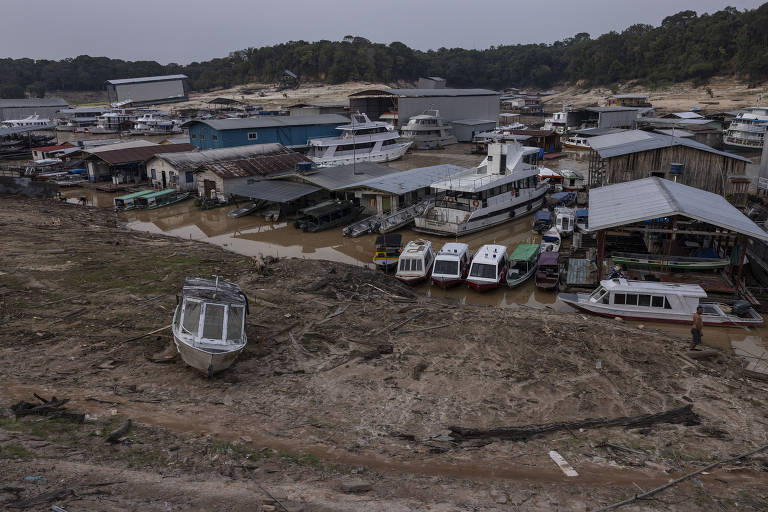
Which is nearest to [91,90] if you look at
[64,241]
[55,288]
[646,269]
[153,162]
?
[153,162]

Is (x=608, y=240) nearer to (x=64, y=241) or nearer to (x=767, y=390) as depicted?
(x=767, y=390)

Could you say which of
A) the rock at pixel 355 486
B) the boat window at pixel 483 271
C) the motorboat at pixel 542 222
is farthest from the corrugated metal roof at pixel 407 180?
the rock at pixel 355 486

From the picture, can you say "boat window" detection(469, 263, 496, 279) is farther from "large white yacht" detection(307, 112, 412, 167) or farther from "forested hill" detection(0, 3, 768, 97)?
"forested hill" detection(0, 3, 768, 97)

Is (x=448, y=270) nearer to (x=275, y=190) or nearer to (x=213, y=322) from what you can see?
→ (x=213, y=322)

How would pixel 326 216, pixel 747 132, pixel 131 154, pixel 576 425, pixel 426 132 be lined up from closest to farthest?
1. pixel 576 425
2. pixel 326 216
3. pixel 131 154
4. pixel 747 132
5. pixel 426 132

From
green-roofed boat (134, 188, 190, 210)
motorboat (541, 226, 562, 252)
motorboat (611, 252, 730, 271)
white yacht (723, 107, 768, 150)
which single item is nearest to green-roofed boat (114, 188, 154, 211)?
green-roofed boat (134, 188, 190, 210)

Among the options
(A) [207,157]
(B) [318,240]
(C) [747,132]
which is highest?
(C) [747,132]

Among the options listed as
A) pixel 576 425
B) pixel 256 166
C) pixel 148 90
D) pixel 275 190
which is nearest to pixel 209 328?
pixel 576 425
